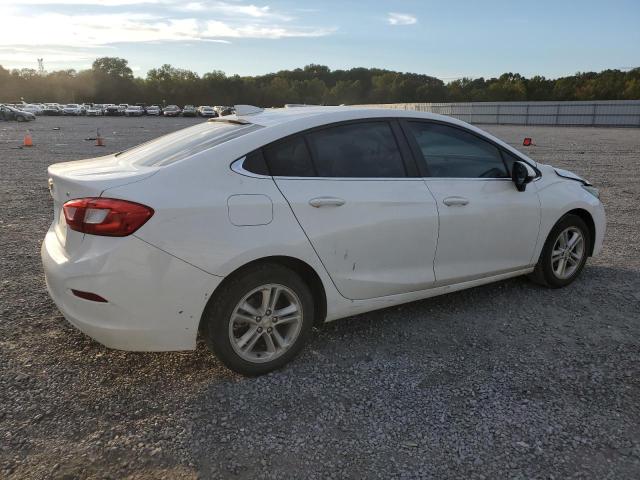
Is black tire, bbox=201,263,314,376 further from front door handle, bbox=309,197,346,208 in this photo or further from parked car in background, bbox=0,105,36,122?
parked car in background, bbox=0,105,36,122

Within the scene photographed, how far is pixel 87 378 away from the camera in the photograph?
3344 millimetres

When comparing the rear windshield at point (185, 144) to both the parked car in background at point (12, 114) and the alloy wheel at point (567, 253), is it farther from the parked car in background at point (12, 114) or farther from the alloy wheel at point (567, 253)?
the parked car in background at point (12, 114)

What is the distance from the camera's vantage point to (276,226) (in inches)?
126

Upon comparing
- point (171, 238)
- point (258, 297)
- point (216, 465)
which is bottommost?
point (216, 465)

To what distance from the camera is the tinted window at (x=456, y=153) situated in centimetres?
404

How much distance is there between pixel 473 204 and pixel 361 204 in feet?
3.47

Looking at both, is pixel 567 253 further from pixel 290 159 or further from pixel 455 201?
pixel 290 159

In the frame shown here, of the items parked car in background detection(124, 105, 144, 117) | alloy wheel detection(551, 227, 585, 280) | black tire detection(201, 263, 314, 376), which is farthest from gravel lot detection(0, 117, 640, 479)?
parked car in background detection(124, 105, 144, 117)

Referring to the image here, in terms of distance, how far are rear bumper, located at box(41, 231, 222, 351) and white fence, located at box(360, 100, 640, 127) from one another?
44.9 meters

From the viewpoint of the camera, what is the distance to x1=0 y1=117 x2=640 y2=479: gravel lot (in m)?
2.62

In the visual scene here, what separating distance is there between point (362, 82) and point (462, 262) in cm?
14777

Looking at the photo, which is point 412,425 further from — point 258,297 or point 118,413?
point 118,413

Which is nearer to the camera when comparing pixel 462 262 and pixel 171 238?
pixel 171 238

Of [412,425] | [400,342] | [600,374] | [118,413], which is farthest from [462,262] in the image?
[118,413]
